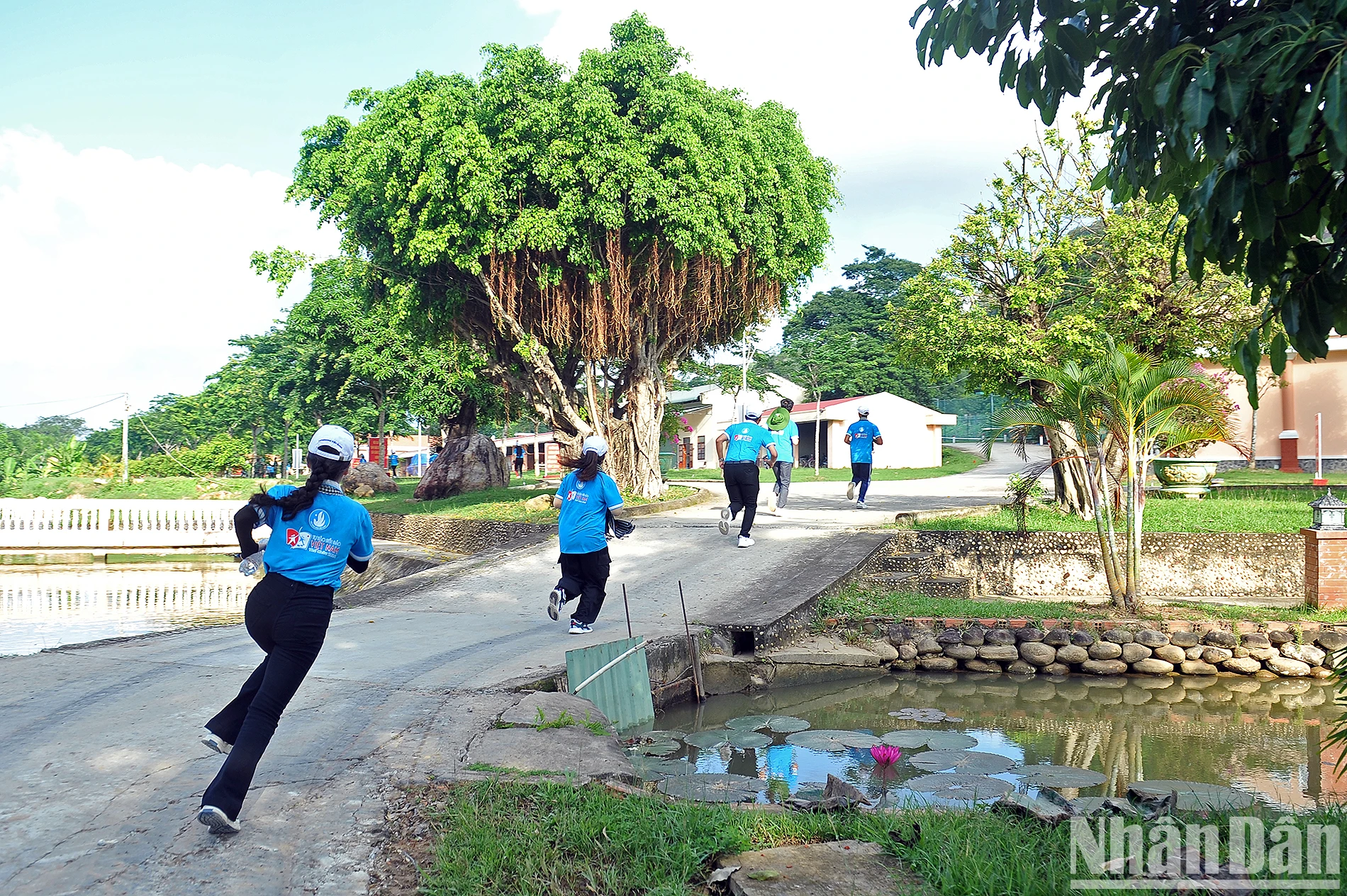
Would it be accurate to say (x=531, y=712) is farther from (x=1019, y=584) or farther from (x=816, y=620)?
(x=1019, y=584)

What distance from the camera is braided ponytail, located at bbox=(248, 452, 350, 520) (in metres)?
4.32

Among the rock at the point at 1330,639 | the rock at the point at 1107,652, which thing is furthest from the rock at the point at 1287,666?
the rock at the point at 1107,652

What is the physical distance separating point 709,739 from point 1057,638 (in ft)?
15.8

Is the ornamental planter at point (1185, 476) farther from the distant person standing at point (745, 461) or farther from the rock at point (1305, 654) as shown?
the distant person standing at point (745, 461)

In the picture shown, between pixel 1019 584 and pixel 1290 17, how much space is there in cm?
1070

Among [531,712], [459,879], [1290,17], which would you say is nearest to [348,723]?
[531,712]

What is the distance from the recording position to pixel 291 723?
5.65 meters

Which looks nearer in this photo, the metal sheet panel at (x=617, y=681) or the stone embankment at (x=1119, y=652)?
the metal sheet panel at (x=617, y=681)

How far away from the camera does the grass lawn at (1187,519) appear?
45.0ft

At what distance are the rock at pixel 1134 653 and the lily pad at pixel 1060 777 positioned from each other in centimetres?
386

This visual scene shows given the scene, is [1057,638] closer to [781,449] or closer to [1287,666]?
[1287,666]

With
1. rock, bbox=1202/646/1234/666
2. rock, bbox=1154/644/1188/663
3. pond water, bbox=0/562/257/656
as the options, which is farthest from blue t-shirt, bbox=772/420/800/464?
pond water, bbox=0/562/257/656

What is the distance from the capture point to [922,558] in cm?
1294

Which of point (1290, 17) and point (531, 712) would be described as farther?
point (531, 712)
